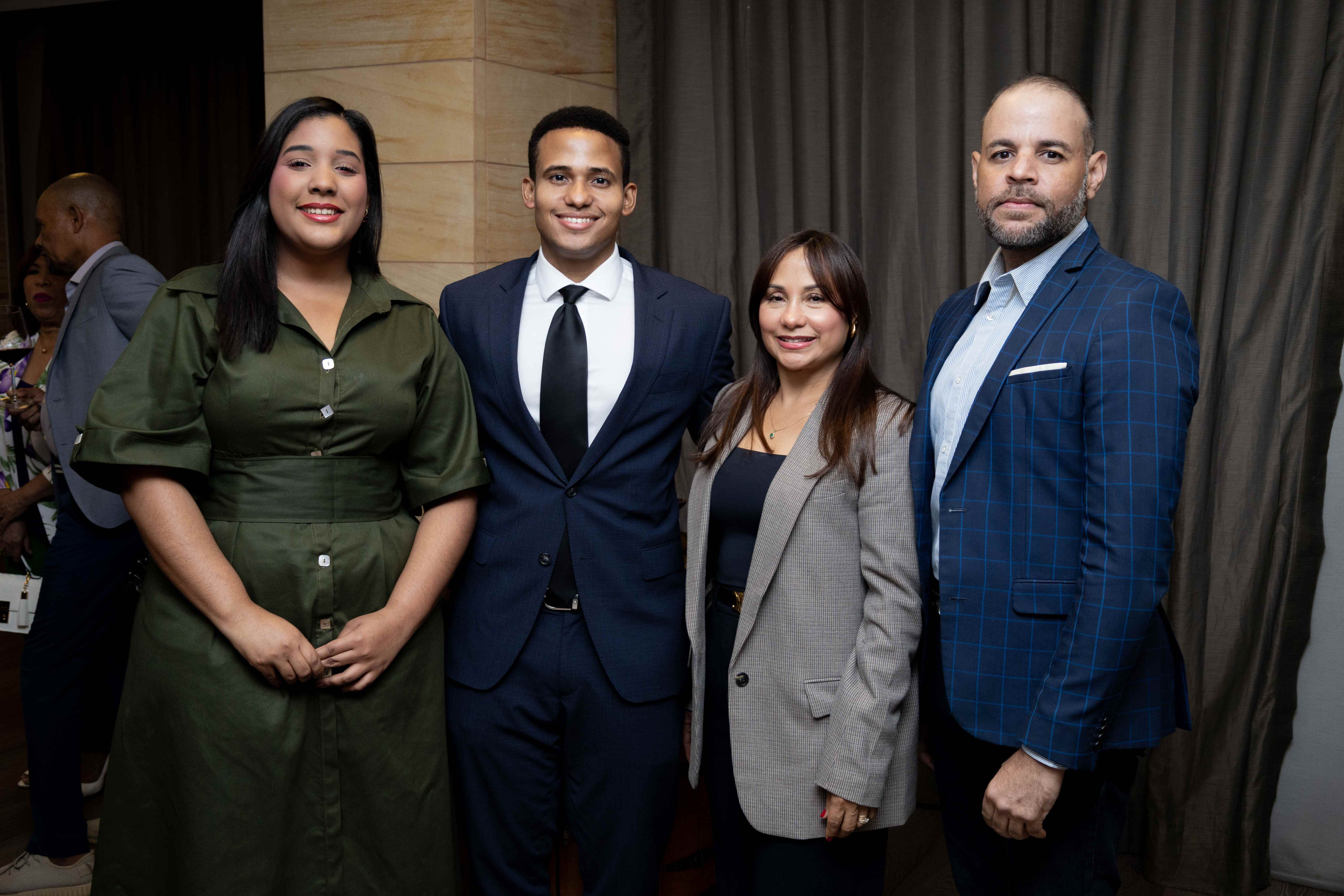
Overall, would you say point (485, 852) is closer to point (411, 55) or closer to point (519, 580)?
point (519, 580)

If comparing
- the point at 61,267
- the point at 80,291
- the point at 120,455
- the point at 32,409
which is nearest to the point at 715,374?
the point at 120,455

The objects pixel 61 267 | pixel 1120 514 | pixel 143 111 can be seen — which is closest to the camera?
pixel 1120 514

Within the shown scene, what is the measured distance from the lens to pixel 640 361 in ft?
5.99

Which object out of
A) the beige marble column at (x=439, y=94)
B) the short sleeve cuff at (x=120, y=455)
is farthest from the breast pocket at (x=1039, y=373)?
the beige marble column at (x=439, y=94)

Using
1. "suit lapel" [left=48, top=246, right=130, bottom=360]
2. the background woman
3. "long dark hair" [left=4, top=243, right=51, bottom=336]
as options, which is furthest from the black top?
"long dark hair" [left=4, top=243, right=51, bottom=336]

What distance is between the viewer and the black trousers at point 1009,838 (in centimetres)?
153

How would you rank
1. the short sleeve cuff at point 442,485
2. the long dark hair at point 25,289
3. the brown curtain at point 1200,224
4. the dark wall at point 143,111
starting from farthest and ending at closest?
the dark wall at point 143,111, the long dark hair at point 25,289, the brown curtain at point 1200,224, the short sleeve cuff at point 442,485

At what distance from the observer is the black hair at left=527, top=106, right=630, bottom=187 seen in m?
1.92

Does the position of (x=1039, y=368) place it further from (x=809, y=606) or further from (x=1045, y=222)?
(x=809, y=606)

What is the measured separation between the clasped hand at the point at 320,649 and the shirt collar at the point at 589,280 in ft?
2.21

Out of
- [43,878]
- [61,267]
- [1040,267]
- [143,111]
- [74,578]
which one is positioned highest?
[143,111]

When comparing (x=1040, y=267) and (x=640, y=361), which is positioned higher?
(x=1040, y=267)

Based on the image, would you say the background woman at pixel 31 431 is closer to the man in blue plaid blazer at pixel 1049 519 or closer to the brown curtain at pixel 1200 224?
the brown curtain at pixel 1200 224

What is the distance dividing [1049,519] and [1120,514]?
0.11 m
